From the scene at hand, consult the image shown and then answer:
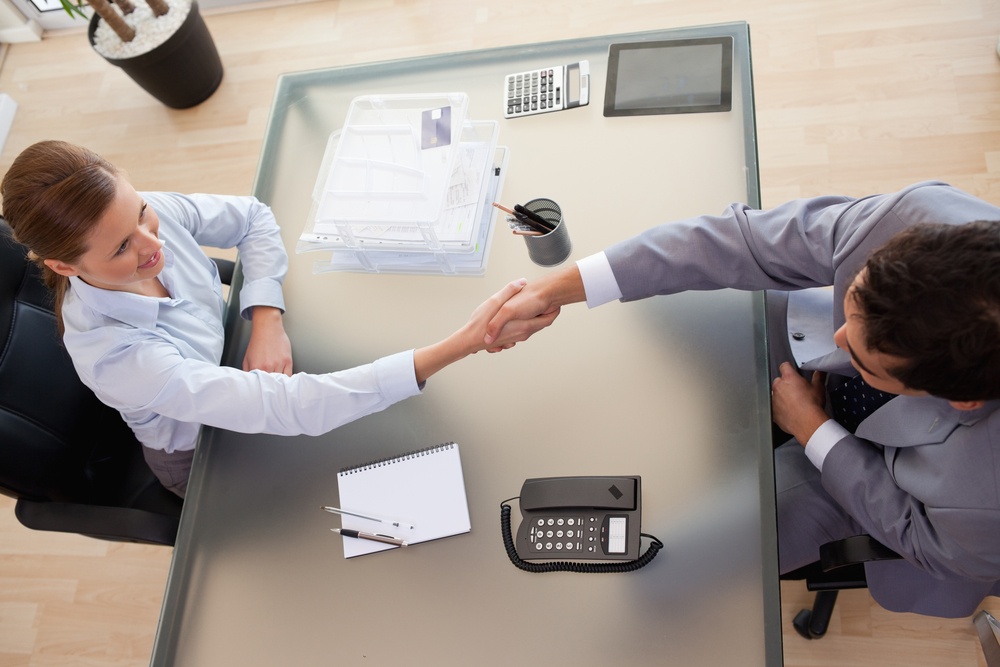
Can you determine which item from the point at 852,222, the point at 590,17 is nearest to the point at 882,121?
the point at 590,17

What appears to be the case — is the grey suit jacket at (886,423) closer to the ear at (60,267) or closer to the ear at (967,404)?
the ear at (967,404)

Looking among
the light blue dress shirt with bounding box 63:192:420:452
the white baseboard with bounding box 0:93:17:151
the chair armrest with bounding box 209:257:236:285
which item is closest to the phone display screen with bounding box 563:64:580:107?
the light blue dress shirt with bounding box 63:192:420:452

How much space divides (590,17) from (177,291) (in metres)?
1.94

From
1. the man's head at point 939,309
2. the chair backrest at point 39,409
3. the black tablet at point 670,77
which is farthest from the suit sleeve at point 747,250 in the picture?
the chair backrest at point 39,409

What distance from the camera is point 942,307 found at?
3.11 feet

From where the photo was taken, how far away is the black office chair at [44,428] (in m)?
1.39

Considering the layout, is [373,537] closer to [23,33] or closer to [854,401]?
[854,401]

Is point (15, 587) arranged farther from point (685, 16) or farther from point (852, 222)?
point (685, 16)

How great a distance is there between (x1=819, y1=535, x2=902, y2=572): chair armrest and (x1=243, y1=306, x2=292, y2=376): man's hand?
996 millimetres

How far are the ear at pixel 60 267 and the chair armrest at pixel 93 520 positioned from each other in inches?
17.0

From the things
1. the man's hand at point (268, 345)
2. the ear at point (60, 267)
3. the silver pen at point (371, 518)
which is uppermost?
the ear at point (60, 267)

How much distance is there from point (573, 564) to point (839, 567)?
43 cm

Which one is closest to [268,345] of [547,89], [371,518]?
[371,518]

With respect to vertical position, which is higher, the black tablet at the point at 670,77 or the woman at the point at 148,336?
the black tablet at the point at 670,77
